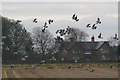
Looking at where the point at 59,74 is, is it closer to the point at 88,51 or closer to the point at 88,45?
the point at 88,51

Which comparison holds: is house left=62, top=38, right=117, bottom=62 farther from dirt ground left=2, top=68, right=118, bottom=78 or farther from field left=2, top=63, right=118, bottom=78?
dirt ground left=2, top=68, right=118, bottom=78

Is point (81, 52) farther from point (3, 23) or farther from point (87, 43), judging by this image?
point (3, 23)

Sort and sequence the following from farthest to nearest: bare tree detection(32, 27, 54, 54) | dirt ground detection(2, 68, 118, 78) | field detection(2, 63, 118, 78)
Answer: bare tree detection(32, 27, 54, 54) < field detection(2, 63, 118, 78) < dirt ground detection(2, 68, 118, 78)

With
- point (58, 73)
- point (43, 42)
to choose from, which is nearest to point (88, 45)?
point (43, 42)

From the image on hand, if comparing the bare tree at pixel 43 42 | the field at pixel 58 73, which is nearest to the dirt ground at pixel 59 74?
the field at pixel 58 73

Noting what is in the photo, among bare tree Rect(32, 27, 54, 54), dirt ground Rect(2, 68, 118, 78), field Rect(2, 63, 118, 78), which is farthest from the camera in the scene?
bare tree Rect(32, 27, 54, 54)

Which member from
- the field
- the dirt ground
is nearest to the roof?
the field

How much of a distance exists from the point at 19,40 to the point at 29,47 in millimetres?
2856

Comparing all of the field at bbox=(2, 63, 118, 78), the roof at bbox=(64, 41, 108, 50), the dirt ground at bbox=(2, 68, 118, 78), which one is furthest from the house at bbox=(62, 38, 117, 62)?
the dirt ground at bbox=(2, 68, 118, 78)

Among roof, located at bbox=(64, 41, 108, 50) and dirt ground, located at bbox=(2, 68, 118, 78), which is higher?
roof, located at bbox=(64, 41, 108, 50)

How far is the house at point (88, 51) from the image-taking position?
8488 cm

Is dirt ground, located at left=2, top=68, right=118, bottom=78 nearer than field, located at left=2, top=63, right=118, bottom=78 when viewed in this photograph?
Yes

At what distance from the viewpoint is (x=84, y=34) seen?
87.5m

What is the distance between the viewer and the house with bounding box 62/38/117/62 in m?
84.9
